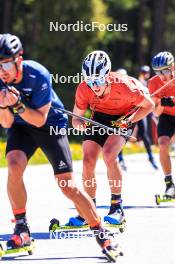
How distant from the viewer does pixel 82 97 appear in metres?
9.85

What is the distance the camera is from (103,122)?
33.4 feet

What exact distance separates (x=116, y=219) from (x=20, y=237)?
6.33ft

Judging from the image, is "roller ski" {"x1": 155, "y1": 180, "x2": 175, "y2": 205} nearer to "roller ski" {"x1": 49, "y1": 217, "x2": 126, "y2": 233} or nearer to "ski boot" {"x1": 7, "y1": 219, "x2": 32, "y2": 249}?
"roller ski" {"x1": 49, "y1": 217, "x2": 126, "y2": 233}

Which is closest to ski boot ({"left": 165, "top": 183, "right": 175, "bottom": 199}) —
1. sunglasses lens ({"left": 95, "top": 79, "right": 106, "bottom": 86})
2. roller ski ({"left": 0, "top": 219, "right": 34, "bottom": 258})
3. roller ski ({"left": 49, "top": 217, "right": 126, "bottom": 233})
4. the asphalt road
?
the asphalt road

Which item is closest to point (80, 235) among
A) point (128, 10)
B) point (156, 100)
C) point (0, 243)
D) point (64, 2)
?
point (0, 243)

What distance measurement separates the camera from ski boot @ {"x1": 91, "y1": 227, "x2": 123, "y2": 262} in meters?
7.73

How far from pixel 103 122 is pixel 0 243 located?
7.77 feet

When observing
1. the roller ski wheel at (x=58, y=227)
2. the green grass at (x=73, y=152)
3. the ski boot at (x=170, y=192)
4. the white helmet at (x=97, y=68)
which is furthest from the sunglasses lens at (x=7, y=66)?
the green grass at (x=73, y=152)

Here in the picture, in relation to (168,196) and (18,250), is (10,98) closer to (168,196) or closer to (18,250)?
(18,250)

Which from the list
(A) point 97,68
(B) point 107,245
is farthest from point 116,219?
(B) point 107,245

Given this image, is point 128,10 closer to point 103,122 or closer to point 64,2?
point 64,2

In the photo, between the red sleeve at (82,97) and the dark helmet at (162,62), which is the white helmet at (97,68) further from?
the dark helmet at (162,62)

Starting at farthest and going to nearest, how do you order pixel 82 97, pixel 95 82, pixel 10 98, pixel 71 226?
pixel 82 97, pixel 71 226, pixel 95 82, pixel 10 98

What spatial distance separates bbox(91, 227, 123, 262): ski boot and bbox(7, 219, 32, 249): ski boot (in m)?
0.71
